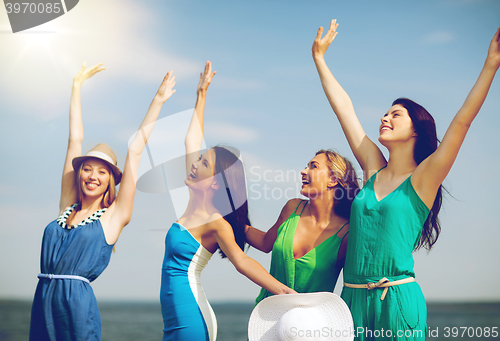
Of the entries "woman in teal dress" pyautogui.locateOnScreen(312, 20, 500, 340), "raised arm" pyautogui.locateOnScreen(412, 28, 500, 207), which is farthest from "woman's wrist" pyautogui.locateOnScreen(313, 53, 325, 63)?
"raised arm" pyautogui.locateOnScreen(412, 28, 500, 207)

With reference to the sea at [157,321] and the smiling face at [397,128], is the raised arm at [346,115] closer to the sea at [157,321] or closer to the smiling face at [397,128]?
the smiling face at [397,128]

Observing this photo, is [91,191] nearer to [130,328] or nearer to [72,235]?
[72,235]

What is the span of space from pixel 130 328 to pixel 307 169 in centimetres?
1740

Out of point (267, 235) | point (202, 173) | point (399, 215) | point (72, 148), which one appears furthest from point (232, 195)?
point (72, 148)

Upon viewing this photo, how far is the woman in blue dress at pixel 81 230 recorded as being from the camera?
307 cm

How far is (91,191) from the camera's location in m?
3.39

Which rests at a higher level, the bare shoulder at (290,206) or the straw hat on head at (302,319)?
the bare shoulder at (290,206)

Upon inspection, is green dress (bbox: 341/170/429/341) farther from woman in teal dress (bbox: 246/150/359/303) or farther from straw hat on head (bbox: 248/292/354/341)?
woman in teal dress (bbox: 246/150/359/303)

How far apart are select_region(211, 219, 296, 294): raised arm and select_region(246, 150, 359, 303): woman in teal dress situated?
0.20 meters

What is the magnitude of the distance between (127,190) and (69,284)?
2.44 feet

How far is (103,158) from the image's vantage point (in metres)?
3.45

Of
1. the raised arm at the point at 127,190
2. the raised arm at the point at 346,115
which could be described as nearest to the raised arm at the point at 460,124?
the raised arm at the point at 346,115

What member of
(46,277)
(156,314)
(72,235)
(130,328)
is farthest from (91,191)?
(156,314)

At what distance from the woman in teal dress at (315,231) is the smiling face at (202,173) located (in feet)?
1.58
